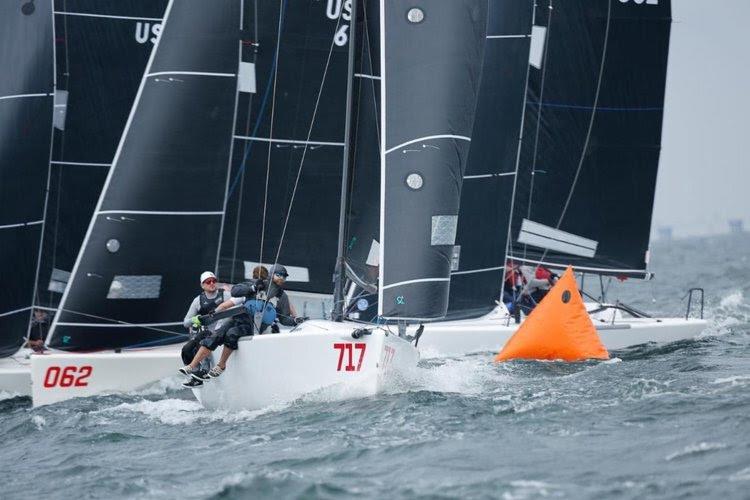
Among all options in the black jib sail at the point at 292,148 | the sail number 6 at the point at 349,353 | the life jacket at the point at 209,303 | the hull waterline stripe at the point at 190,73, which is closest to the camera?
the sail number 6 at the point at 349,353

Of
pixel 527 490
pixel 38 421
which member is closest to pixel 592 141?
pixel 38 421

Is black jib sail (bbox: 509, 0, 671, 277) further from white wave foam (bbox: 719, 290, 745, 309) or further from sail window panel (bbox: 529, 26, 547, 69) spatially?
white wave foam (bbox: 719, 290, 745, 309)

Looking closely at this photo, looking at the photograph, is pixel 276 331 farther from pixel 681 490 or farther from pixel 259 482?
pixel 681 490

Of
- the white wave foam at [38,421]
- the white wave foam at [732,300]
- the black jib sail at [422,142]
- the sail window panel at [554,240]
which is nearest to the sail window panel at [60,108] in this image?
the white wave foam at [38,421]

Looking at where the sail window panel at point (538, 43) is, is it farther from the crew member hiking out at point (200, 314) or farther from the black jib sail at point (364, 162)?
the crew member hiking out at point (200, 314)

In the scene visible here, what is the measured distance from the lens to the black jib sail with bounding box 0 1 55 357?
13.8m

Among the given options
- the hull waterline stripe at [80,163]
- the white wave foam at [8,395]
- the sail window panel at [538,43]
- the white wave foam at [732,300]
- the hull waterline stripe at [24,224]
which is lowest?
the white wave foam at [8,395]

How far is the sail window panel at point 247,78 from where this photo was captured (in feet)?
48.7

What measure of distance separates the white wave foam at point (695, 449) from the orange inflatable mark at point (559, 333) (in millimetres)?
5562

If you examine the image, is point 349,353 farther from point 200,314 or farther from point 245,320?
point 200,314

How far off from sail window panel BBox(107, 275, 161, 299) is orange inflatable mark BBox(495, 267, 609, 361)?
3807 millimetres

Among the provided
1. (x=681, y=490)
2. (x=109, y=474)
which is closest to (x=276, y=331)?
(x=109, y=474)

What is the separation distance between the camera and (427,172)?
11.2 metres

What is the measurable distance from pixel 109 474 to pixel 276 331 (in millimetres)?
2877
